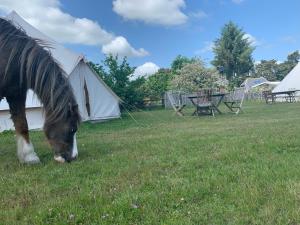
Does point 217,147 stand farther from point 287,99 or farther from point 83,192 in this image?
point 287,99

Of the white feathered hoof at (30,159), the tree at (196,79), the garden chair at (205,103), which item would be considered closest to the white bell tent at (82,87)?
the garden chair at (205,103)

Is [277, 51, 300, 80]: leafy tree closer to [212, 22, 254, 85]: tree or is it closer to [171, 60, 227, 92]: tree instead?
[212, 22, 254, 85]: tree

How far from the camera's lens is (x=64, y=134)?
459cm

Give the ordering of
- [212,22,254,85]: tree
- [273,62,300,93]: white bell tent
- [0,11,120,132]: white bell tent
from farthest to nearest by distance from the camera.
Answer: [212,22,254,85]: tree → [273,62,300,93]: white bell tent → [0,11,120,132]: white bell tent

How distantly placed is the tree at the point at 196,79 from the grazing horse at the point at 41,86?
25304mm

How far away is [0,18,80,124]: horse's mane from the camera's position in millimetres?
4516

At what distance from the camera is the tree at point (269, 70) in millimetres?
75188

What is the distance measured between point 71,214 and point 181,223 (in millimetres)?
847

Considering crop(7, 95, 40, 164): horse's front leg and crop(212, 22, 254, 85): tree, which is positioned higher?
crop(212, 22, 254, 85): tree

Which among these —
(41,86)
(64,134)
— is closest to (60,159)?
(64,134)

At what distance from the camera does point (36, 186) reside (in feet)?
11.7

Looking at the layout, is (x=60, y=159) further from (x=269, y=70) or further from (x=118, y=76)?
(x=269, y=70)

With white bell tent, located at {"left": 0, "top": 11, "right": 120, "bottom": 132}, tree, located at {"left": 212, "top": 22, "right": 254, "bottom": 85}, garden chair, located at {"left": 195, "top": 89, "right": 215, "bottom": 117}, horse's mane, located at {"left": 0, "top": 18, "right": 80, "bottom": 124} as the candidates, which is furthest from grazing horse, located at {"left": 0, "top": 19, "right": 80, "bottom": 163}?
tree, located at {"left": 212, "top": 22, "right": 254, "bottom": 85}

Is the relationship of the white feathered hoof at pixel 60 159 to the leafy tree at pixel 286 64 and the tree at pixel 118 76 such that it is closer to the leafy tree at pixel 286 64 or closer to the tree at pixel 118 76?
the tree at pixel 118 76
